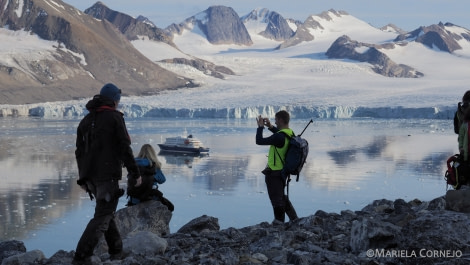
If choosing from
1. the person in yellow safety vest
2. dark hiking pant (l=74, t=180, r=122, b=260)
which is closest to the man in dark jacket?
dark hiking pant (l=74, t=180, r=122, b=260)

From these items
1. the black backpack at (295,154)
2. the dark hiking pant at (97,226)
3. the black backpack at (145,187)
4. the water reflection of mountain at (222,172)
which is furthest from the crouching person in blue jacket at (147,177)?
the water reflection of mountain at (222,172)

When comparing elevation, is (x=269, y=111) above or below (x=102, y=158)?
below

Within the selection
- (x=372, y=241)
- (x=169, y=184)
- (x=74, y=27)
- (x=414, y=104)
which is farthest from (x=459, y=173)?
(x=74, y=27)

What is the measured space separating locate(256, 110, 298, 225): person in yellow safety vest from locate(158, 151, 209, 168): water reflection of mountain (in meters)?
15.4

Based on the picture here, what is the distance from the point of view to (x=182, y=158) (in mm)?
26359

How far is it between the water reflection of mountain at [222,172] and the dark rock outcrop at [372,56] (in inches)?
5398

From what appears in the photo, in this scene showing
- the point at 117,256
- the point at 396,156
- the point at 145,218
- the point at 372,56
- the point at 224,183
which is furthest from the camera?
the point at 372,56

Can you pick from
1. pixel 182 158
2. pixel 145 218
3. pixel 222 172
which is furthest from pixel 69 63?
pixel 145 218

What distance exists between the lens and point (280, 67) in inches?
4798

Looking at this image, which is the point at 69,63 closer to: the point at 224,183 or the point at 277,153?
the point at 224,183

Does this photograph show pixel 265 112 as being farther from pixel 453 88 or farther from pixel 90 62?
pixel 90 62

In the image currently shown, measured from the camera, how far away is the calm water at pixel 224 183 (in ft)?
38.3

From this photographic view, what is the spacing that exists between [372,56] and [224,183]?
16284 centimetres

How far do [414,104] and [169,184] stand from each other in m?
45.5
